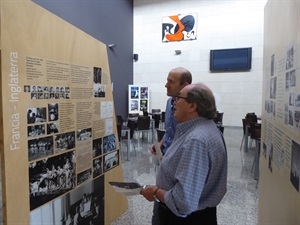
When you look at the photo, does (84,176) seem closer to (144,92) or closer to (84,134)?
(84,134)

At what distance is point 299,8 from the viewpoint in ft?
3.85

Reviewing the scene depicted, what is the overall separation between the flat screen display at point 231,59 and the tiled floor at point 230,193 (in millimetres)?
4362

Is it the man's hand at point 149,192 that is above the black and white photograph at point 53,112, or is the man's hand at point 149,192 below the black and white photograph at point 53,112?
below

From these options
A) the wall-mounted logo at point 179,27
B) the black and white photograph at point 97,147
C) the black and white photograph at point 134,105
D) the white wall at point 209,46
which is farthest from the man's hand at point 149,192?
the wall-mounted logo at point 179,27

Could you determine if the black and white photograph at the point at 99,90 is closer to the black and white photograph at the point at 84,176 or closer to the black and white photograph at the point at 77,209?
the black and white photograph at the point at 84,176

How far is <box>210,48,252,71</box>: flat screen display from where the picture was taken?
9.39 meters

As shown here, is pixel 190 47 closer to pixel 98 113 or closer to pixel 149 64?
pixel 149 64

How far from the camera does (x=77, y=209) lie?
2.17 m

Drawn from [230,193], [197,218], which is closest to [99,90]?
[197,218]

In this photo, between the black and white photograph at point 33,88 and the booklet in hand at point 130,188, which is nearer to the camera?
the booklet in hand at point 130,188

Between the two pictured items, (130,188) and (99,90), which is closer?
(130,188)

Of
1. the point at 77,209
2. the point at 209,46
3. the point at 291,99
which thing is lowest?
the point at 77,209

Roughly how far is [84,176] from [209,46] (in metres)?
8.92

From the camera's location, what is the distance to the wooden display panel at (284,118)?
119 centimetres
